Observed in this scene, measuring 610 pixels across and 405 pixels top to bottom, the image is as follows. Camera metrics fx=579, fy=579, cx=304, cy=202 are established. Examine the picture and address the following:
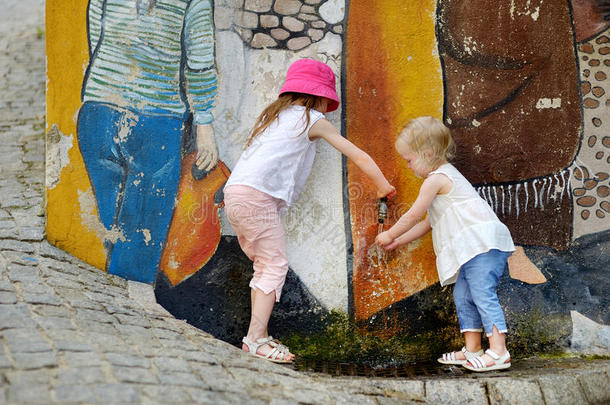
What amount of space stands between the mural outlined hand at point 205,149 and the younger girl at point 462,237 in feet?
3.79

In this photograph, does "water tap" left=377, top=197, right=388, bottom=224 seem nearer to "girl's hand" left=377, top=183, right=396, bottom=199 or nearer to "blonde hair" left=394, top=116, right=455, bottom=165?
"girl's hand" left=377, top=183, right=396, bottom=199

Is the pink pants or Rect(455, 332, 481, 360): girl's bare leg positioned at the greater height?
the pink pants

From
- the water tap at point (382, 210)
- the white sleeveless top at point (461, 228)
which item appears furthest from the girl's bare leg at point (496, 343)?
the water tap at point (382, 210)

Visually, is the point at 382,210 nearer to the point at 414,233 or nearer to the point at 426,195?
the point at 414,233

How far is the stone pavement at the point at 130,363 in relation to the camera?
2123 mm

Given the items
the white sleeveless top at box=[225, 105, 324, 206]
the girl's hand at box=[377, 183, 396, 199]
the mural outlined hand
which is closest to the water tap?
the girl's hand at box=[377, 183, 396, 199]

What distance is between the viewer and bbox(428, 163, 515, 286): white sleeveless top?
312 centimetres

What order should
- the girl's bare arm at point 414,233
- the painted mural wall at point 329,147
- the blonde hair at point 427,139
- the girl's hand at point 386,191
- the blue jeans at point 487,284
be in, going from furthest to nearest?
1. the painted mural wall at point 329,147
2. the girl's bare arm at point 414,233
3. the girl's hand at point 386,191
4. the blonde hair at point 427,139
5. the blue jeans at point 487,284


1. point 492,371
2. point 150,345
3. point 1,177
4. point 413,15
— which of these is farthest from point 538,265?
point 1,177

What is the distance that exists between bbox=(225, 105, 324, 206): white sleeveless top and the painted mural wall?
325 millimetres

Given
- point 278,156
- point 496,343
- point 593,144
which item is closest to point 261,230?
point 278,156

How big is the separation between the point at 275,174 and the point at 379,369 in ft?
4.41

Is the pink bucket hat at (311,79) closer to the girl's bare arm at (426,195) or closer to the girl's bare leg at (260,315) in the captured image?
the girl's bare arm at (426,195)

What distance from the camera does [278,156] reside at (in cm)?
328
